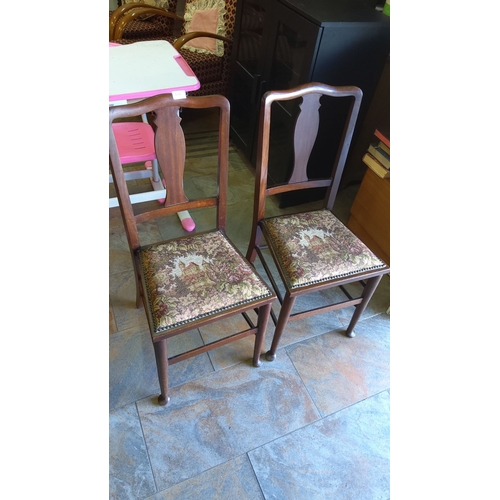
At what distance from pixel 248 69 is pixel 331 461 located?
81.4 inches

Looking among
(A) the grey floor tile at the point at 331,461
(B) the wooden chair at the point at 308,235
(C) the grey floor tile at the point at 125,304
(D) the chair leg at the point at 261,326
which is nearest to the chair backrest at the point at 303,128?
(B) the wooden chair at the point at 308,235

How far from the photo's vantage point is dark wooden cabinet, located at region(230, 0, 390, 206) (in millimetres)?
1561

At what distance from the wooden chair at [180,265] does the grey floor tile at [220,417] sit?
89mm

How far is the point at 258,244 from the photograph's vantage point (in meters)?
1.52

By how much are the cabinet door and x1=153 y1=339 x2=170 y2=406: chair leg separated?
5.17ft

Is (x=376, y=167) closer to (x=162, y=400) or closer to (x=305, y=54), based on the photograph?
(x=305, y=54)

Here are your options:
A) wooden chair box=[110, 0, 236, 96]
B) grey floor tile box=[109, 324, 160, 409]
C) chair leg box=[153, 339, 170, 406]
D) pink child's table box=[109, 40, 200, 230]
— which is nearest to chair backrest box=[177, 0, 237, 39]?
wooden chair box=[110, 0, 236, 96]

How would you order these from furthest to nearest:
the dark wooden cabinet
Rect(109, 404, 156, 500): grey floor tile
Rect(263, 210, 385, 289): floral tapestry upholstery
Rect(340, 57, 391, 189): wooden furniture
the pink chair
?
Rect(340, 57, 391, 189): wooden furniture
the pink chair
the dark wooden cabinet
Rect(263, 210, 385, 289): floral tapestry upholstery
Rect(109, 404, 156, 500): grey floor tile

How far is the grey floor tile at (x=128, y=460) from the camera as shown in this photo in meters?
1.12

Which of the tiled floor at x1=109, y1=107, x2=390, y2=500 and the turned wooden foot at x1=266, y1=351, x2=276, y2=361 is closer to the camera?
the tiled floor at x1=109, y1=107, x2=390, y2=500

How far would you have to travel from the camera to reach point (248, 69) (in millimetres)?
2168

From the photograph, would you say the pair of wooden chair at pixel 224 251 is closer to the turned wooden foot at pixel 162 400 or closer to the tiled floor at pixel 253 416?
the turned wooden foot at pixel 162 400

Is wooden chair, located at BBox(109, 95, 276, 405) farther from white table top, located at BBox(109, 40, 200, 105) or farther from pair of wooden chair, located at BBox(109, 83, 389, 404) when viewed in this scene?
white table top, located at BBox(109, 40, 200, 105)

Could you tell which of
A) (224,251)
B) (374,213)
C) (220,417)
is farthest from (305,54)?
(220,417)
